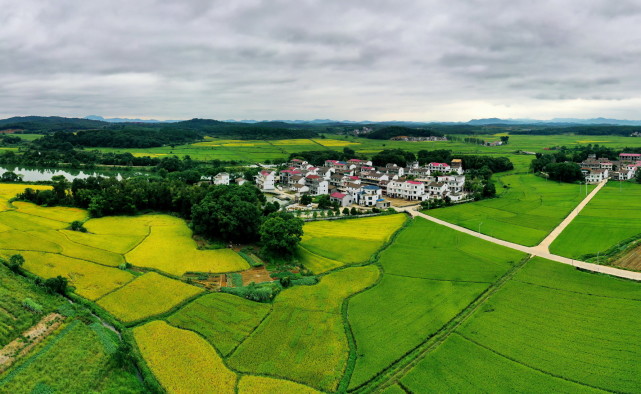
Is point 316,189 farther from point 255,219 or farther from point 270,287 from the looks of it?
point 270,287

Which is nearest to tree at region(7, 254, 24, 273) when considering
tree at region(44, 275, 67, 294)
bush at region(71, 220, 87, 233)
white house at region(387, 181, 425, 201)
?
tree at region(44, 275, 67, 294)

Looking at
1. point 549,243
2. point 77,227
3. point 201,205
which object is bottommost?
point 549,243

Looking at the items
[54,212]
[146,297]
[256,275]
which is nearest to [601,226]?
[256,275]

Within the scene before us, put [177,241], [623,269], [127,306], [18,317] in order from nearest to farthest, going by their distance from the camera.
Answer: [18,317] < [127,306] < [623,269] < [177,241]

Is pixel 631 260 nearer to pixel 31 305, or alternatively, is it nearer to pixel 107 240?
pixel 31 305

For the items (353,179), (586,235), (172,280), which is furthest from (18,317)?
(353,179)

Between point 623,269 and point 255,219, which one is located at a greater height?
point 255,219

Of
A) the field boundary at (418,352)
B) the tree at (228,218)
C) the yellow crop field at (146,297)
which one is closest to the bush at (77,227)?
the tree at (228,218)

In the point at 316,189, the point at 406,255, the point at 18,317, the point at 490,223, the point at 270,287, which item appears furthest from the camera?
the point at 316,189
